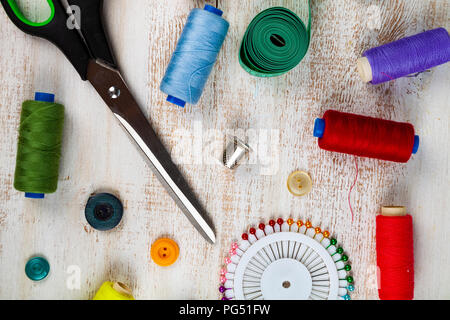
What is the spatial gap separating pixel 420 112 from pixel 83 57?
0.89 meters

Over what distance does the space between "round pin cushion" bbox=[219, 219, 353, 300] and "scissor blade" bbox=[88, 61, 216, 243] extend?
114mm

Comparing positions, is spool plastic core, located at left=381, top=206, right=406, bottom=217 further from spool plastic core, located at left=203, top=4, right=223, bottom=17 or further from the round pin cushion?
spool plastic core, located at left=203, top=4, right=223, bottom=17

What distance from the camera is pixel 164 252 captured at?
1.12m

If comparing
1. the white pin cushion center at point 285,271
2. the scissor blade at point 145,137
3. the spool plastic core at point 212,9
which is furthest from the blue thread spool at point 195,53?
the white pin cushion center at point 285,271

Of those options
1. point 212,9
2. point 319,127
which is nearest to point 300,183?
point 319,127

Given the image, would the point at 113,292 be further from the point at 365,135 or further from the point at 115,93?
the point at 365,135

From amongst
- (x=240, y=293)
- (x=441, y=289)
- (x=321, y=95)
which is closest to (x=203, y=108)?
(x=321, y=95)

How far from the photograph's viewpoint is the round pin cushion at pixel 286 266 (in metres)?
1.13

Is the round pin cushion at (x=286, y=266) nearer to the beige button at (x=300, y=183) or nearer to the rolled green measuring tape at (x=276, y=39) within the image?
the beige button at (x=300, y=183)

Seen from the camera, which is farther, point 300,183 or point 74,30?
point 300,183

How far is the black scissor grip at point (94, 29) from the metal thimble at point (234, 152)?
366 mm

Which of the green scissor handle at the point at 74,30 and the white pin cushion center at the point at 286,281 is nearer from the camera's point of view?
the green scissor handle at the point at 74,30

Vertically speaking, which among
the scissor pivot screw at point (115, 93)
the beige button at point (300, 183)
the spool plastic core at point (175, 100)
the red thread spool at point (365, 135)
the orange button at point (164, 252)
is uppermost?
the scissor pivot screw at point (115, 93)

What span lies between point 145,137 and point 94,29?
290mm
